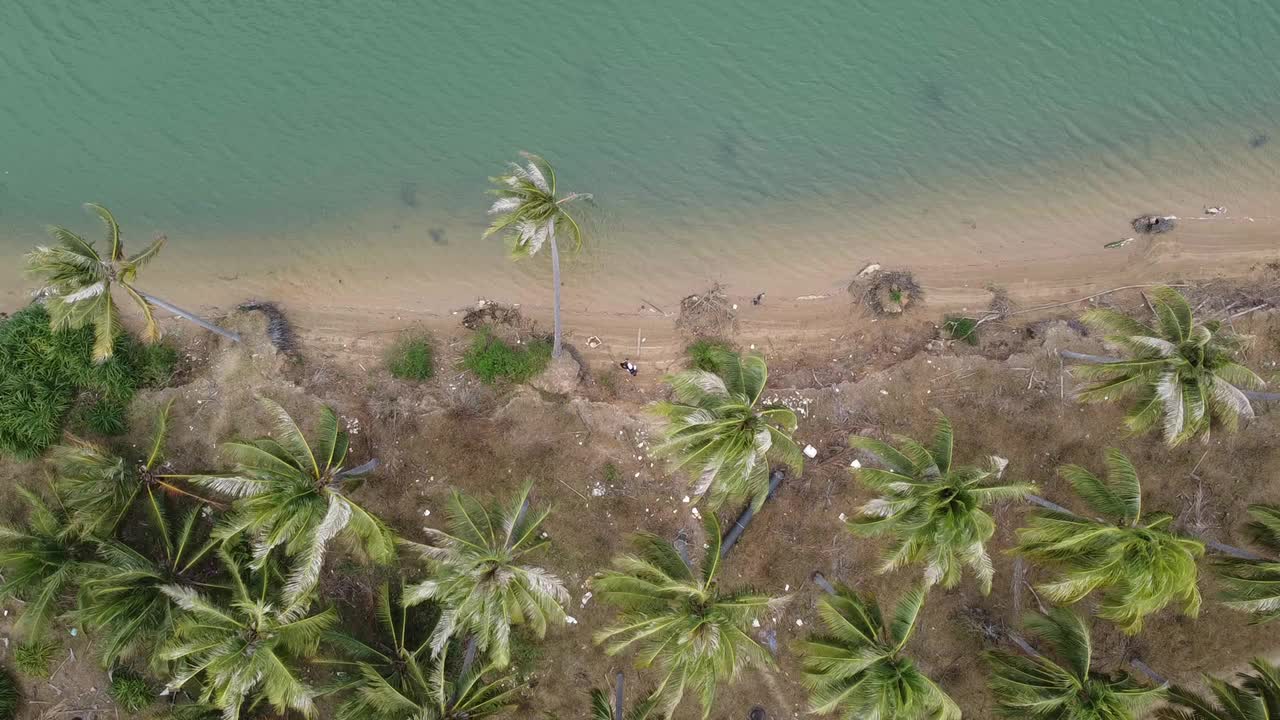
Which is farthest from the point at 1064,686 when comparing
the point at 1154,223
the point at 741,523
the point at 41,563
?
the point at 41,563

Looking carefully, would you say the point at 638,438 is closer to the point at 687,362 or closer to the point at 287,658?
the point at 687,362

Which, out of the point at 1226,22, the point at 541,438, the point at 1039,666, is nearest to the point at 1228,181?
the point at 1226,22

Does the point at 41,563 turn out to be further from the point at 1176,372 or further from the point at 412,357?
the point at 1176,372

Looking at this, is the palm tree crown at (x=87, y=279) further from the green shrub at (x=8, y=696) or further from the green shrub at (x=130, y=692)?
the green shrub at (x=8, y=696)

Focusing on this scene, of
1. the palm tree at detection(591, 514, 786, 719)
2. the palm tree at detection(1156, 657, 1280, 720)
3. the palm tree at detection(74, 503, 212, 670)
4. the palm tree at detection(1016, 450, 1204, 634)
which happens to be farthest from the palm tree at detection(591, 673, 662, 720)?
the palm tree at detection(1156, 657, 1280, 720)

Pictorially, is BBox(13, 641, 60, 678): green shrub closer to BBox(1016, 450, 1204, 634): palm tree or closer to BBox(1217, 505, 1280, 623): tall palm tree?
BBox(1016, 450, 1204, 634): palm tree

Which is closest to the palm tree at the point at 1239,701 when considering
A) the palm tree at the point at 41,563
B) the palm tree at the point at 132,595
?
the palm tree at the point at 132,595
